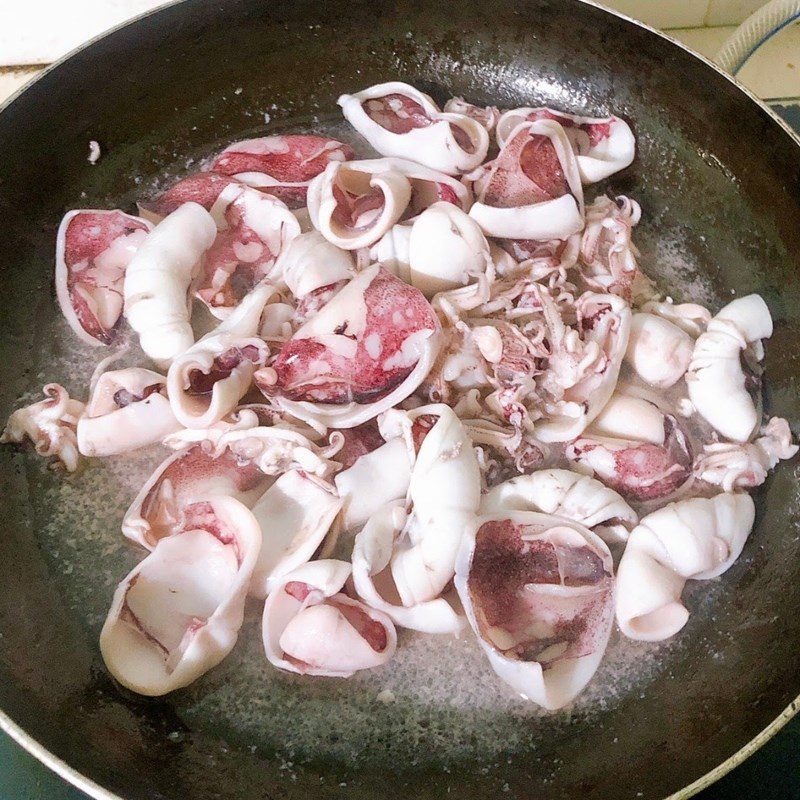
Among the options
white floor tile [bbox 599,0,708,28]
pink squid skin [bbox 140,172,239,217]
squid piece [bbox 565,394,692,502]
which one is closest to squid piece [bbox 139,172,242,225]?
pink squid skin [bbox 140,172,239,217]

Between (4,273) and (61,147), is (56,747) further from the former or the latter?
(61,147)

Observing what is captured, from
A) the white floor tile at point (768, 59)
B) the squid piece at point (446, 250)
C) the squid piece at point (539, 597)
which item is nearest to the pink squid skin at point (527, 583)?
the squid piece at point (539, 597)

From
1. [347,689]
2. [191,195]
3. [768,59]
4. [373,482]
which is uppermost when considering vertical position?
[768,59]

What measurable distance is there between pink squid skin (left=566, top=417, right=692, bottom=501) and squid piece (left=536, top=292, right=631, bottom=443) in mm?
20

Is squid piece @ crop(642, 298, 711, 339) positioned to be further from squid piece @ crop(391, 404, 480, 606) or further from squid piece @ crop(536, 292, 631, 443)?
squid piece @ crop(391, 404, 480, 606)

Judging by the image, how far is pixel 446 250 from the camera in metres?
0.70

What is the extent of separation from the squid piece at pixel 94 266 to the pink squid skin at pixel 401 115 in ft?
0.86

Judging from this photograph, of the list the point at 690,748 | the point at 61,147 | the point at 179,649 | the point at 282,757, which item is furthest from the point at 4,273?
the point at 690,748

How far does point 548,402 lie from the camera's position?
2.25ft

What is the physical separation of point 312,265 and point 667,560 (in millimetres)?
384

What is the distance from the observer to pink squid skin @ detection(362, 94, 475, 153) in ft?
2.64

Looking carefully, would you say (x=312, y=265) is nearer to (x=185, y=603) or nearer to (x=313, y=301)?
(x=313, y=301)

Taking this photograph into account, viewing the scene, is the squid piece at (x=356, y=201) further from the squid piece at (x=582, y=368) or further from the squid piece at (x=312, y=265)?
the squid piece at (x=582, y=368)

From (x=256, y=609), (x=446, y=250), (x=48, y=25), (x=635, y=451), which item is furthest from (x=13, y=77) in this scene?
(x=635, y=451)
